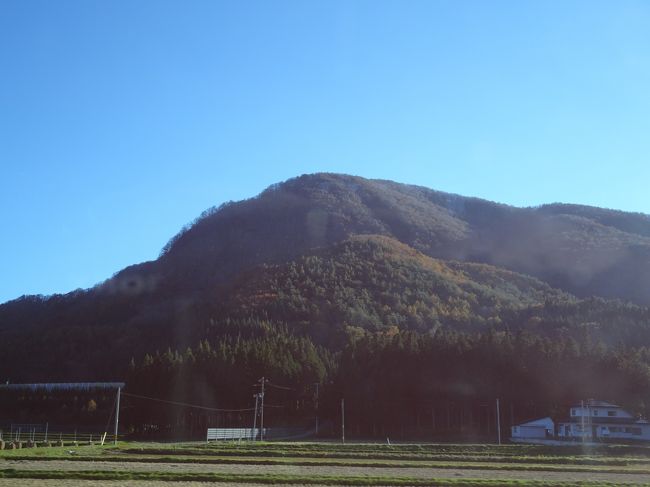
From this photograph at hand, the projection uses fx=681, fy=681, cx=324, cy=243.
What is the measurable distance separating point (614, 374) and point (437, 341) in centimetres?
2090

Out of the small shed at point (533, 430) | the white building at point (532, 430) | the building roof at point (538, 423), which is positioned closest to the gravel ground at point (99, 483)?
the white building at point (532, 430)

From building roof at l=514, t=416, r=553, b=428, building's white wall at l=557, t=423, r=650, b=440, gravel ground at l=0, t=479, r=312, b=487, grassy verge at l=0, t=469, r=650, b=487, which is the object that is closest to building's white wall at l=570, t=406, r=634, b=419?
building's white wall at l=557, t=423, r=650, b=440

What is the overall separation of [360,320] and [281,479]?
318 ft

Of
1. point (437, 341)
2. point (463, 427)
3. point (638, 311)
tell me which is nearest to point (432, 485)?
point (463, 427)

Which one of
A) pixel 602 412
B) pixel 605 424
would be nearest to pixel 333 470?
pixel 605 424

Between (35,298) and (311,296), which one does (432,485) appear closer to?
(311,296)

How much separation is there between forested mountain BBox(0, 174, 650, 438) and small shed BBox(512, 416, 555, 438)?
18.7 ft

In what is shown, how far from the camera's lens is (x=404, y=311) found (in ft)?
440

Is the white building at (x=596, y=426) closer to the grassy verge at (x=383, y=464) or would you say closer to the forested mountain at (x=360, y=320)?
the forested mountain at (x=360, y=320)

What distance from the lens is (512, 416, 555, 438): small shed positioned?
69.2 meters

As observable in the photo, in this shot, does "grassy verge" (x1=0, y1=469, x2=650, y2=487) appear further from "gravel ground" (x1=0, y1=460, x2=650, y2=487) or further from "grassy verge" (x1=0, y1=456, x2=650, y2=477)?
"grassy verge" (x1=0, y1=456, x2=650, y2=477)

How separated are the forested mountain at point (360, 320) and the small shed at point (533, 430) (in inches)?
225

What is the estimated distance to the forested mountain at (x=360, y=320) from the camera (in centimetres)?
7944

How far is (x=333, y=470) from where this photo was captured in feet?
117
